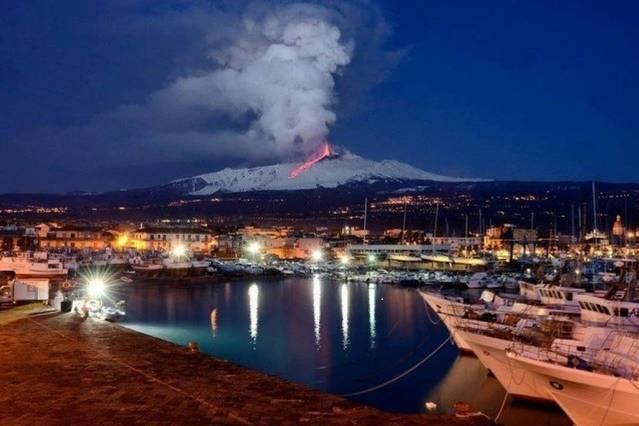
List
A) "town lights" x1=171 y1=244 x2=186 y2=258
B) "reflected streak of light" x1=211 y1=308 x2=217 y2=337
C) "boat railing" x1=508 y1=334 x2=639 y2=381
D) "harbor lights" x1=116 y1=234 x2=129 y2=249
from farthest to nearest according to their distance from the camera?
"harbor lights" x1=116 y1=234 x2=129 y2=249 → "town lights" x1=171 y1=244 x2=186 y2=258 → "reflected streak of light" x1=211 y1=308 x2=217 y2=337 → "boat railing" x1=508 y1=334 x2=639 y2=381

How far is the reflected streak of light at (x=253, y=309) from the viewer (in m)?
29.3

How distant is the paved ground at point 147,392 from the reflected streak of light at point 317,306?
1403 cm

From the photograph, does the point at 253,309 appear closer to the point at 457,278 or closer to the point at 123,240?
the point at 457,278

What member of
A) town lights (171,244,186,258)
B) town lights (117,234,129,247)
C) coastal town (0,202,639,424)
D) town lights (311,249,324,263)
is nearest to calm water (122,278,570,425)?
coastal town (0,202,639,424)

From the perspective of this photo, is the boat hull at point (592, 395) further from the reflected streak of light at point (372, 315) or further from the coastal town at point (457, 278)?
the reflected streak of light at point (372, 315)

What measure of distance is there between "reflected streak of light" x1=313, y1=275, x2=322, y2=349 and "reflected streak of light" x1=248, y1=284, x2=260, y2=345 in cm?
258

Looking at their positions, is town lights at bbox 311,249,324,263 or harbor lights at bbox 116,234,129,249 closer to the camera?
town lights at bbox 311,249,324,263

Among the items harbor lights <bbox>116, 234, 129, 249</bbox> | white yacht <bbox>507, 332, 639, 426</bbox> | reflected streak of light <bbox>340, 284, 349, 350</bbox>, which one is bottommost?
reflected streak of light <bbox>340, 284, 349, 350</bbox>

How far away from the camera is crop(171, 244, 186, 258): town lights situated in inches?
2886

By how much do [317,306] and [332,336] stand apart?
35.8 feet

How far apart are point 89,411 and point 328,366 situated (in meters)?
13.7

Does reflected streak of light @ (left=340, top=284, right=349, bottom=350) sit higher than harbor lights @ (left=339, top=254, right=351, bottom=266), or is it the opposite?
harbor lights @ (left=339, top=254, right=351, bottom=266)

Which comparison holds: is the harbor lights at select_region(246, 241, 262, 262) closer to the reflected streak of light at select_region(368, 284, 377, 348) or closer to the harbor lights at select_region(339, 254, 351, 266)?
the harbor lights at select_region(339, 254, 351, 266)

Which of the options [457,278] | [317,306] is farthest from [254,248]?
[317,306]
